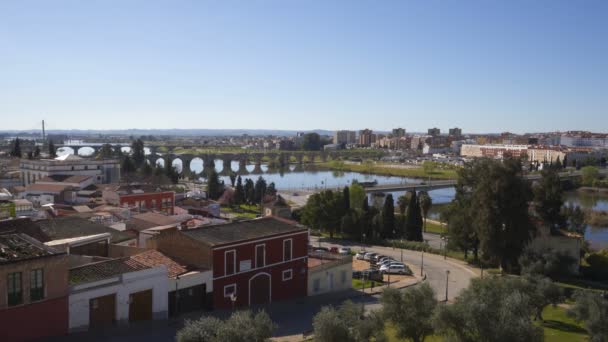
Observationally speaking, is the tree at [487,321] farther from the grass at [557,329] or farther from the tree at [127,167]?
the tree at [127,167]

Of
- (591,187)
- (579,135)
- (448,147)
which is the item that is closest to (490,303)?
(591,187)

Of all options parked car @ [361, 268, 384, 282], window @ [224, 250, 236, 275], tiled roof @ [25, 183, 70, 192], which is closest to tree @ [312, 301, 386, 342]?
window @ [224, 250, 236, 275]

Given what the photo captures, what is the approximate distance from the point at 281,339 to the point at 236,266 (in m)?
3.62

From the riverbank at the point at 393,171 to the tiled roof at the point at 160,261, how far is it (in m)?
71.9

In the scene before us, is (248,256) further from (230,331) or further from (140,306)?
(230,331)

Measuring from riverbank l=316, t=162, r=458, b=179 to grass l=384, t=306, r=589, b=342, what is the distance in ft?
222

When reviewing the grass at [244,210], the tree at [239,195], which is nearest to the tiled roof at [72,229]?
the grass at [244,210]

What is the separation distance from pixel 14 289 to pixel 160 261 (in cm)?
500

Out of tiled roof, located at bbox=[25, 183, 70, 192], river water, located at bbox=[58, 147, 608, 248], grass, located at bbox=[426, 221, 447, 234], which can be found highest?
tiled roof, located at bbox=[25, 183, 70, 192]

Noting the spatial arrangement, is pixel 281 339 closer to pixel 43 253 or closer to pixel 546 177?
pixel 43 253

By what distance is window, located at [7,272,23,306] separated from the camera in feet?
38.4

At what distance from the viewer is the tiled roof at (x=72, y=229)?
1814 cm

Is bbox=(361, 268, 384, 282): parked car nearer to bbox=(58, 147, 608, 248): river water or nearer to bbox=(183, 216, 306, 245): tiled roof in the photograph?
bbox=(183, 216, 306, 245): tiled roof

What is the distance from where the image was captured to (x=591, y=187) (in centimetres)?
7375
